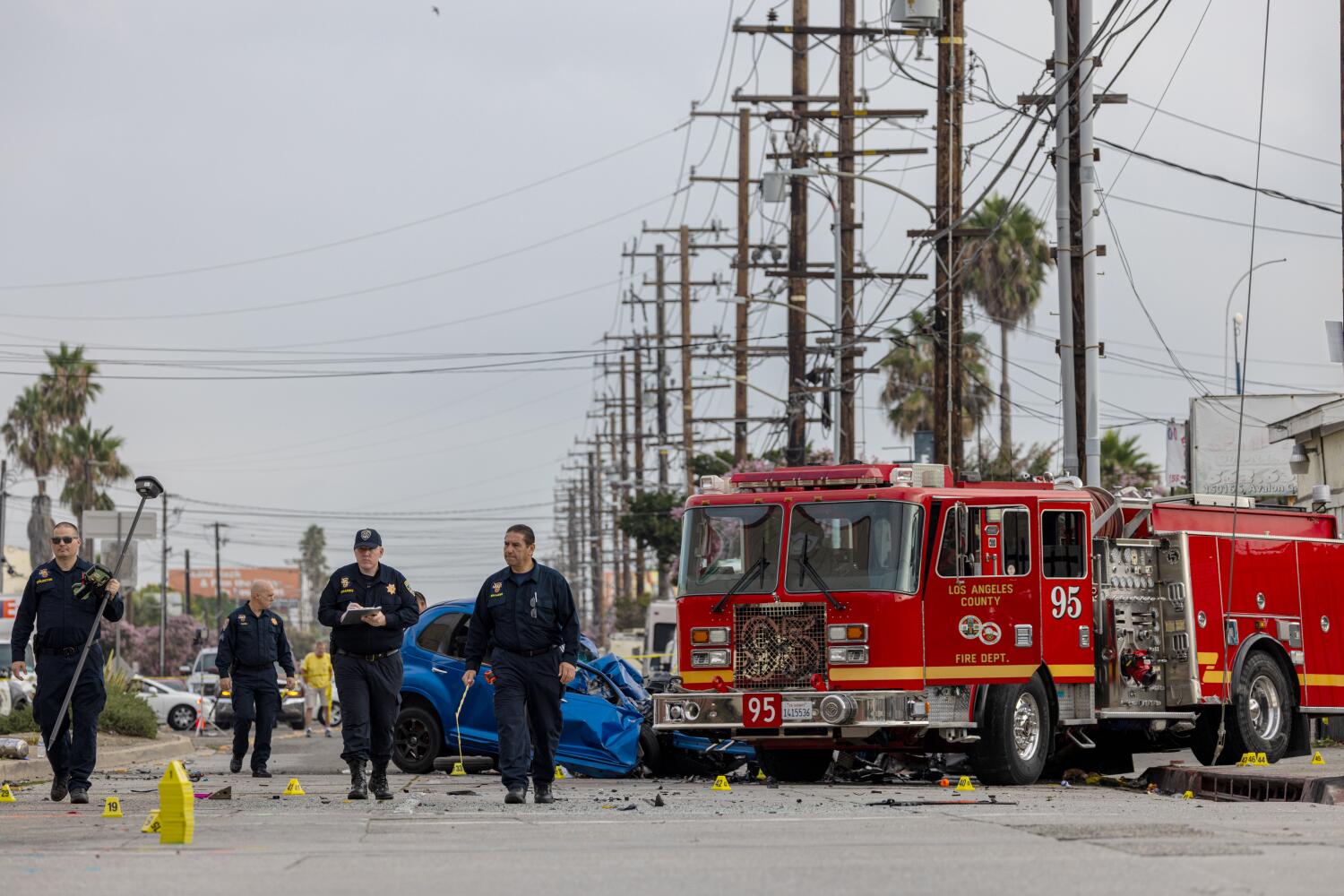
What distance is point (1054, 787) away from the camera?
1655cm

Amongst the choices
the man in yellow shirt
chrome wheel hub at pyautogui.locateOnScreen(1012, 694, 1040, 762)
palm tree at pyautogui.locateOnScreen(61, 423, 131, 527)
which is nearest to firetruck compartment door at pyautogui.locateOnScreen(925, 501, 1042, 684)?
chrome wheel hub at pyautogui.locateOnScreen(1012, 694, 1040, 762)

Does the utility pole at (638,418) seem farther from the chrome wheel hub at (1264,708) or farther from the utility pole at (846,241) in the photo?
the chrome wheel hub at (1264,708)

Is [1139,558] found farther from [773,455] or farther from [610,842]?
[773,455]

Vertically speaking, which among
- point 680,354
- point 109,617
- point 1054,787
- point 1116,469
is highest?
point 680,354

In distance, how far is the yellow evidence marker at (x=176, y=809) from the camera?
1047cm

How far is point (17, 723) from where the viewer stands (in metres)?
23.4

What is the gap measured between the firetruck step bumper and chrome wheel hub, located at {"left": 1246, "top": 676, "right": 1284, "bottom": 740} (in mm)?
3770

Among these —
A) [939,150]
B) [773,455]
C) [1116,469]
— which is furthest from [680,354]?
[939,150]

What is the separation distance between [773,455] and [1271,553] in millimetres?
37549

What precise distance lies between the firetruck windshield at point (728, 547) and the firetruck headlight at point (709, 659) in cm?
51

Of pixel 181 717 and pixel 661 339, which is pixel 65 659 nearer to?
pixel 181 717

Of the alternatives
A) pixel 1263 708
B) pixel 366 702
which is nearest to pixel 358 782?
pixel 366 702

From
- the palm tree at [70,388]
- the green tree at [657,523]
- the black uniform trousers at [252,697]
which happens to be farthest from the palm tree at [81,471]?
the black uniform trousers at [252,697]

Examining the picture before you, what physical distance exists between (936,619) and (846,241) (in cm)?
2281
